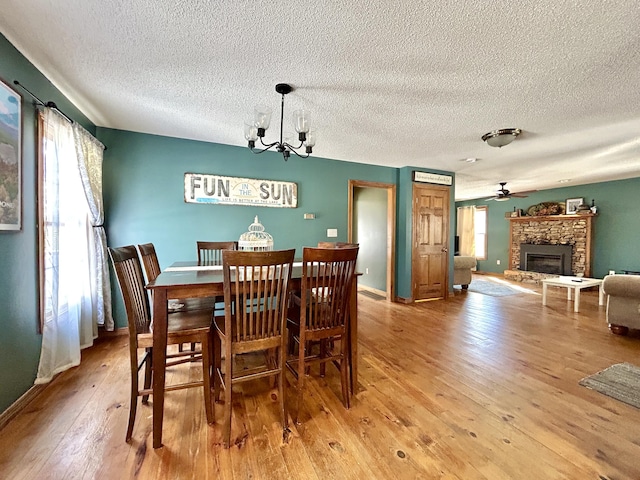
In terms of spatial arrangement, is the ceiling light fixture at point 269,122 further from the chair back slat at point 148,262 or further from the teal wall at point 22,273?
the teal wall at point 22,273

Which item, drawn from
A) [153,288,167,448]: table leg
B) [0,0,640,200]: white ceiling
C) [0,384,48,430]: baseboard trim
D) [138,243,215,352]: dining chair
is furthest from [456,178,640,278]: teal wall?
[0,384,48,430]: baseboard trim

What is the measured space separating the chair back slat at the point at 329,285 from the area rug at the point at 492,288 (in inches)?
188

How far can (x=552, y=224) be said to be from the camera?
6.79 metres

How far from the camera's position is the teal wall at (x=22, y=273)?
1.68 meters

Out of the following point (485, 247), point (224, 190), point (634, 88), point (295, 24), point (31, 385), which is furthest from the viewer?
point (485, 247)

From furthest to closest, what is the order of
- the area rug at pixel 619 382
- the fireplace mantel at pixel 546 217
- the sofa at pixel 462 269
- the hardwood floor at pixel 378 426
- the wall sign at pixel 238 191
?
the fireplace mantel at pixel 546 217 → the sofa at pixel 462 269 → the wall sign at pixel 238 191 → the area rug at pixel 619 382 → the hardwood floor at pixel 378 426

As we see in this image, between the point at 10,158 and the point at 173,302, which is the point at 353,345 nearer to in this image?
the point at 173,302

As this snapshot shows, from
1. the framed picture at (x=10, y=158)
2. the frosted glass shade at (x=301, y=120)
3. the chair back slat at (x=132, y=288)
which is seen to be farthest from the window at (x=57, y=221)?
the frosted glass shade at (x=301, y=120)

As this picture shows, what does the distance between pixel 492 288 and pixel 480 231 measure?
3029mm

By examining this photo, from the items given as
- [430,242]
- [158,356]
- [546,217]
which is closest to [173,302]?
[158,356]

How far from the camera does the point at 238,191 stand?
3.65m

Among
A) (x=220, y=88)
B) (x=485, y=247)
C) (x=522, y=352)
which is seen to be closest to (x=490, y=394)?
(x=522, y=352)

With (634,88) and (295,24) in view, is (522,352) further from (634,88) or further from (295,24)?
(295,24)

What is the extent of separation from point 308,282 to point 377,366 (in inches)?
49.9
